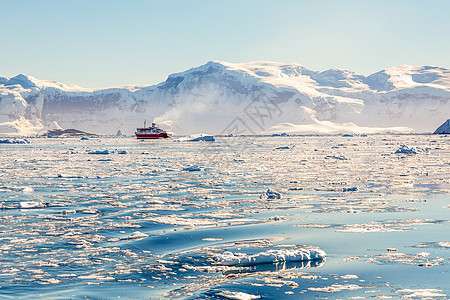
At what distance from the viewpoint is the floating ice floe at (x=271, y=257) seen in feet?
25.3

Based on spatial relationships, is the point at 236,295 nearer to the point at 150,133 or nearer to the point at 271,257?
the point at 271,257

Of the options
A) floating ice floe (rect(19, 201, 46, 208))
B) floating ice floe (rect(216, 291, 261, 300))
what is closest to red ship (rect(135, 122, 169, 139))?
floating ice floe (rect(19, 201, 46, 208))

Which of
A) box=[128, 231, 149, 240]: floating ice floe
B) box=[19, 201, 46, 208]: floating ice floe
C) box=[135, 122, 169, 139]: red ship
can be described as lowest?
box=[128, 231, 149, 240]: floating ice floe

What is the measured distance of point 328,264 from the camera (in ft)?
25.0

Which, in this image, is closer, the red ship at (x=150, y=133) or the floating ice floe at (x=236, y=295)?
the floating ice floe at (x=236, y=295)

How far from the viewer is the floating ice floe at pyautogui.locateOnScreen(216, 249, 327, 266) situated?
772cm

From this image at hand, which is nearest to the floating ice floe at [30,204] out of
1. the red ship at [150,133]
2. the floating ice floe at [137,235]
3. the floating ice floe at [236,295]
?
the floating ice floe at [137,235]

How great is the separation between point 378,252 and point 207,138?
8099 centimetres

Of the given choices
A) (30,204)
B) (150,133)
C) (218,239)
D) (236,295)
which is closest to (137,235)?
(218,239)

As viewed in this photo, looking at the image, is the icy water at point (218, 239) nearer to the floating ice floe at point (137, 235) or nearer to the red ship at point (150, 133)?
the floating ice floe at point (137, 235)

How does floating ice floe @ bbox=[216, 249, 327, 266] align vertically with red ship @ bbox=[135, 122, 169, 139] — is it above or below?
below

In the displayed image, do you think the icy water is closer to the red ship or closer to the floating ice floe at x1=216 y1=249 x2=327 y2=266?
the floating ice floe at x1=216 y1=249 x2=327 y2=266

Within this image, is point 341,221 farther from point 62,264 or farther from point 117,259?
point 62,264

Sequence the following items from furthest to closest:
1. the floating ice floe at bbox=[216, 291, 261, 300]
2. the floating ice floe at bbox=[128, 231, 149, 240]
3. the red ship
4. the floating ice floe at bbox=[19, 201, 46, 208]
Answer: the red ship < the floating ice floe at bbox=[19, 201, 46, 208] < the floating ice floe at bbox=[128, 231, 149, 240] < the floating ice floe at bbox=[216, 291, 261, 300]
